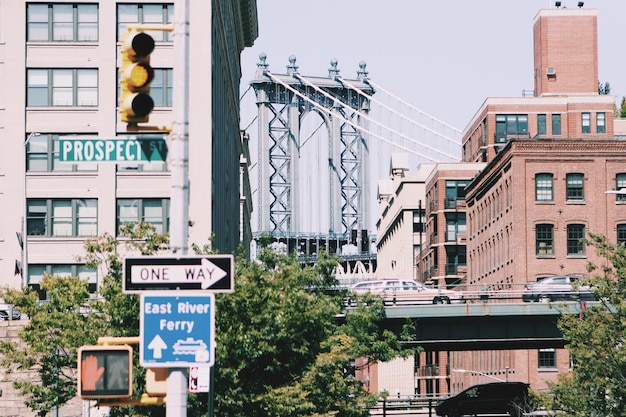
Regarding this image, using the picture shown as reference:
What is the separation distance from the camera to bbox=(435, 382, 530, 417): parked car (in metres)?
70.9

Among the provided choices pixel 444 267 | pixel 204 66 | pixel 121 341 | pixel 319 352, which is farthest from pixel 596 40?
pixel 121 341

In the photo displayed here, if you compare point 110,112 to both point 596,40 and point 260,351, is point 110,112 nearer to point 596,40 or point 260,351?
point 260,351

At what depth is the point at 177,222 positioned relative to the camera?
13055mm

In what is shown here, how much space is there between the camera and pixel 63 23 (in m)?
61.2

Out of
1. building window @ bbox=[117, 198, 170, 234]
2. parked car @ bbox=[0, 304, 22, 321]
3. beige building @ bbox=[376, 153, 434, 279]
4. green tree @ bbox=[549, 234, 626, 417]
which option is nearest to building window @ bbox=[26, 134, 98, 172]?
building window @ bbox=[117, 198, 170, 234]

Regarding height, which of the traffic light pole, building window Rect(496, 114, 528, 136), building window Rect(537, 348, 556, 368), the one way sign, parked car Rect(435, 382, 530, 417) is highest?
building window Rect(496, 114, 528, 136)

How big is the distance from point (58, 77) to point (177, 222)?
49.8 m

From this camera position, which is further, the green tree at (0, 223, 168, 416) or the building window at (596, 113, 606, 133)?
the building window at (596, 113, 606, 133)

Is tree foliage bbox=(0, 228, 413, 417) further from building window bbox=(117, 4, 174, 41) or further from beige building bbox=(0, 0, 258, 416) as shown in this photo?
building window bbox=(117, 4, 174, 41)

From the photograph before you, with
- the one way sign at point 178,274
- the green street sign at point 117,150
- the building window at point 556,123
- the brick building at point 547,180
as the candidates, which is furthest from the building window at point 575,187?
the green street sign at point 117,150

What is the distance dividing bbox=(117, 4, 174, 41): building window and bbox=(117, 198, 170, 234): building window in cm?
746

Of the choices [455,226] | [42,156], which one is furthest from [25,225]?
[455,226]

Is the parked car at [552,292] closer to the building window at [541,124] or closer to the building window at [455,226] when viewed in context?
the building window at [541,124]

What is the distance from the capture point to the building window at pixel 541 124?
354 ft
